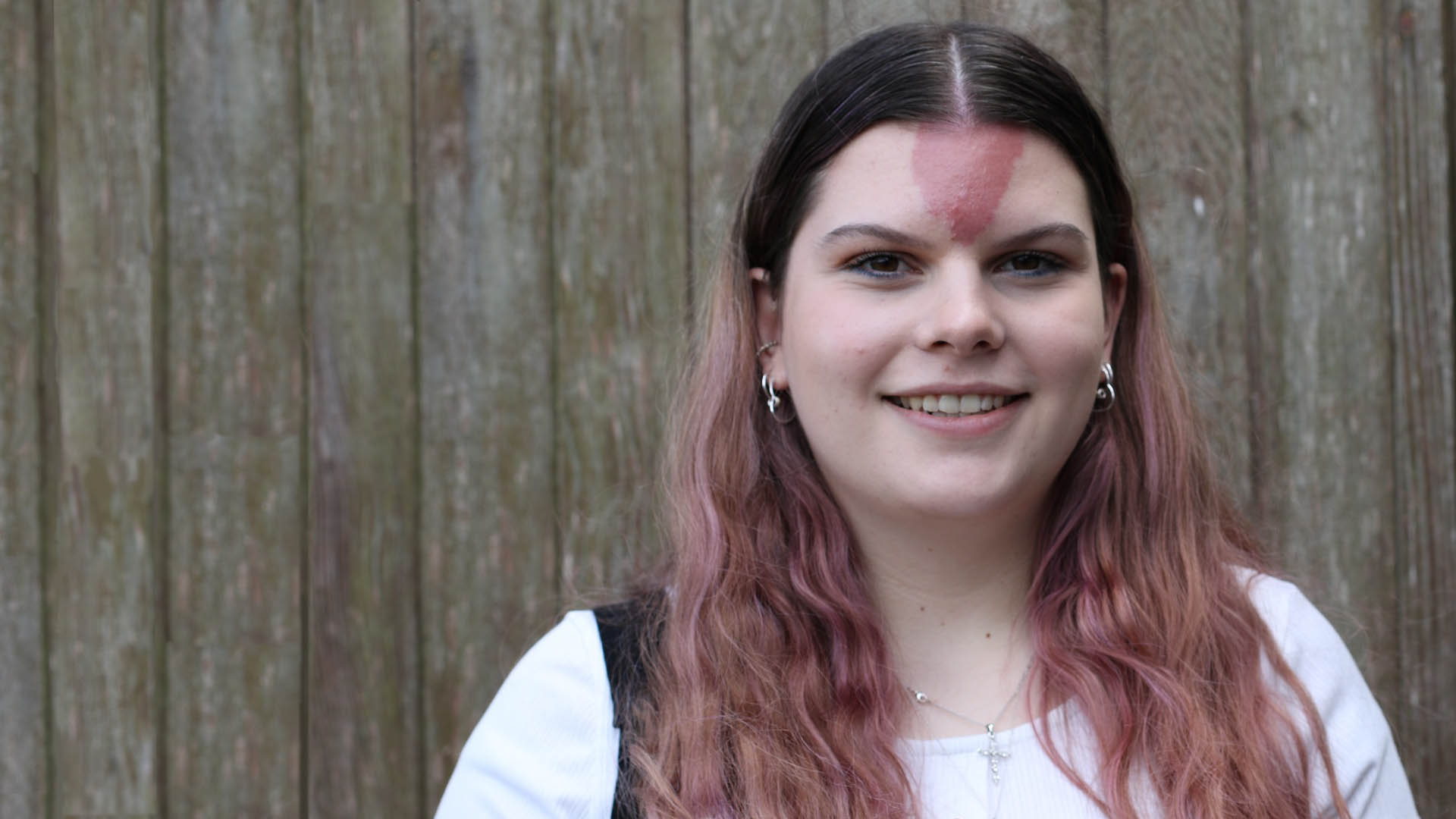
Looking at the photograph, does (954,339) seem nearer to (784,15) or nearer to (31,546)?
(784,15)

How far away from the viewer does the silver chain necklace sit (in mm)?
1532

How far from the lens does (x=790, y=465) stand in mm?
1734

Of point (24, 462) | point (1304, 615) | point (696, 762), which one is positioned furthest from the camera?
point (24, 462)

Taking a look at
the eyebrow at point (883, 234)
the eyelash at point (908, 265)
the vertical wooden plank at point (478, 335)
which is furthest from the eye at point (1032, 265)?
the vertical wooden plank at point (478, 335)

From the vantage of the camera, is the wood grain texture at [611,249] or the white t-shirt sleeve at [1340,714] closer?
the white t-shirt sleeve at [1340,714]

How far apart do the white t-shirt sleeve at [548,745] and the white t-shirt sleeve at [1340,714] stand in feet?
3.00

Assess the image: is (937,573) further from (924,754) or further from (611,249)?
(611,249)

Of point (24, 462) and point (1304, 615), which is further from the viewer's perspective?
point (24, 462)

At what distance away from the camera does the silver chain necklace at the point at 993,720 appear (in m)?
1.53

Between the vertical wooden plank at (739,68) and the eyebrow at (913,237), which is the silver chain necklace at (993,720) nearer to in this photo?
the eyebrow at (913,237)

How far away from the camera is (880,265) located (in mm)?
1559

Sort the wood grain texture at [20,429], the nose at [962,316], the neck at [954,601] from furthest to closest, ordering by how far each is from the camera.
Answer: the wood grain texture at [20,429], the neck at [954,601], the nose at [962,316]

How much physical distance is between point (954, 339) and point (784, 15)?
86cm

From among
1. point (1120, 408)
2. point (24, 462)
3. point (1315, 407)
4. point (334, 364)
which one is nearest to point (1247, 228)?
point (1315, 407)
